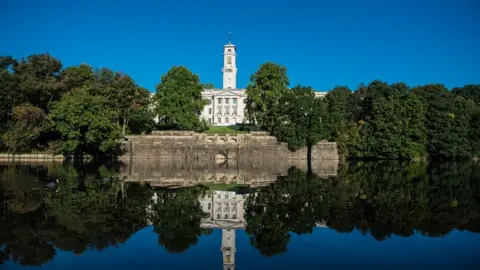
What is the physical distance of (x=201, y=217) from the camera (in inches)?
593

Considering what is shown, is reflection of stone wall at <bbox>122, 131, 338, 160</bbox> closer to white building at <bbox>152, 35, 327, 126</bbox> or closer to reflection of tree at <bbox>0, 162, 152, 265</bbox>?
reflection of tree at <bbox>0, 162, 152, 265</bbox>

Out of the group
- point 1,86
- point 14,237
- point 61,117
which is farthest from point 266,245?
Result: point 1,86

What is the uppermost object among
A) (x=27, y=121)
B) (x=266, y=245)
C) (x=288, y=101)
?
(x=288, y=101)

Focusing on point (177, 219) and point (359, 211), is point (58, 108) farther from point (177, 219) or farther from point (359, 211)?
point (359, 211)

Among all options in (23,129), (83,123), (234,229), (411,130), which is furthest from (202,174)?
(411,130)

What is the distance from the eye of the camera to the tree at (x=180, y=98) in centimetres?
6344

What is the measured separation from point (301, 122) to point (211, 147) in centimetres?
1263

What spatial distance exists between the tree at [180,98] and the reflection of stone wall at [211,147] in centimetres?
414

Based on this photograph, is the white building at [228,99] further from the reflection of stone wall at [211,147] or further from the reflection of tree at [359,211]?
the reflection of tree at [359,211]

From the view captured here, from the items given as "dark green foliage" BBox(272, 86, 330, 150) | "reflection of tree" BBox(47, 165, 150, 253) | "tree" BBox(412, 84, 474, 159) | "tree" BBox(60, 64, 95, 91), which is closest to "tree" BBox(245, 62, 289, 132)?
"dark green foliage" BBox(272, 86, 330, 150)

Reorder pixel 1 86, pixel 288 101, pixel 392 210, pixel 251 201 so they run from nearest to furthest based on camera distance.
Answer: pixel 392 210
pixel 251 201
pixel 1 86
pixel 288 101

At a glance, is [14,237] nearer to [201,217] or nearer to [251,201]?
[201,217]

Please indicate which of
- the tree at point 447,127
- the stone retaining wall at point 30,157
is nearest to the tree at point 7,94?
the stone retaining wall at point 30,157

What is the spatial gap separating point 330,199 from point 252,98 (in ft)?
157
